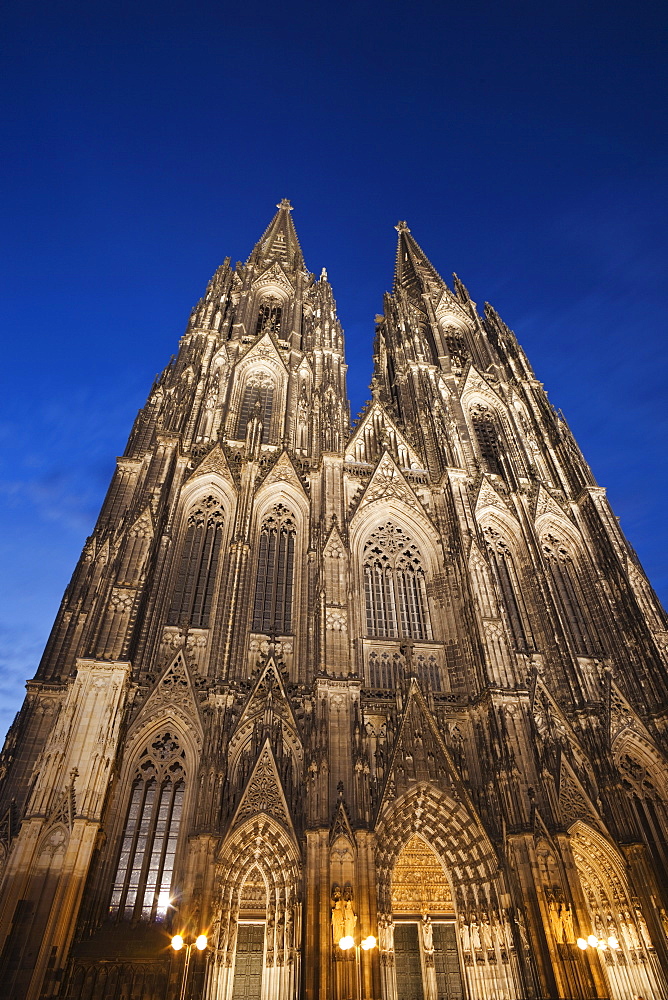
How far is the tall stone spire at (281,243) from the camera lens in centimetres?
3953

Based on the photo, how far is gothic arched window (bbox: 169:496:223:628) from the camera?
21047 mm

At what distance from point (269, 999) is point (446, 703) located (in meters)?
9.34

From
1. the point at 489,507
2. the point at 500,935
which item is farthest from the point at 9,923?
the point at 489,507

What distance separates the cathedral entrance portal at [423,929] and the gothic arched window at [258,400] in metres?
17.1

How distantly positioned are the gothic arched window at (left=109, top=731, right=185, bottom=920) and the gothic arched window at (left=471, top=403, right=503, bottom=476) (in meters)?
19.0

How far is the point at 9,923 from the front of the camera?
13.3 metres

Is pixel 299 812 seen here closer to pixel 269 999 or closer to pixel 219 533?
pixel 269 999

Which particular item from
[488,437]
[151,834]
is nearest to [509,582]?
[488,437]

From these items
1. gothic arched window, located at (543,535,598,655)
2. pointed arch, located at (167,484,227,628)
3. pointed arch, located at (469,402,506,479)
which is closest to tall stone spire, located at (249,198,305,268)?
pointed arch, located at (469,402,506,479)

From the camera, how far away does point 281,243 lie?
42.6 m

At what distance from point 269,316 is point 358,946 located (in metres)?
30.2

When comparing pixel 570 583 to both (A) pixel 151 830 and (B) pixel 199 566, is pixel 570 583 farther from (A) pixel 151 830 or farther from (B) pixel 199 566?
→ (A) pixel 151 830

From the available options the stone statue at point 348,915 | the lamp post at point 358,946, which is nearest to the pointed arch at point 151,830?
the stone statue at point 348,915

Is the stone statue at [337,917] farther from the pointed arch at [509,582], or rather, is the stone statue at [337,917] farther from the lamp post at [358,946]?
the pointed arch at [509,582]
